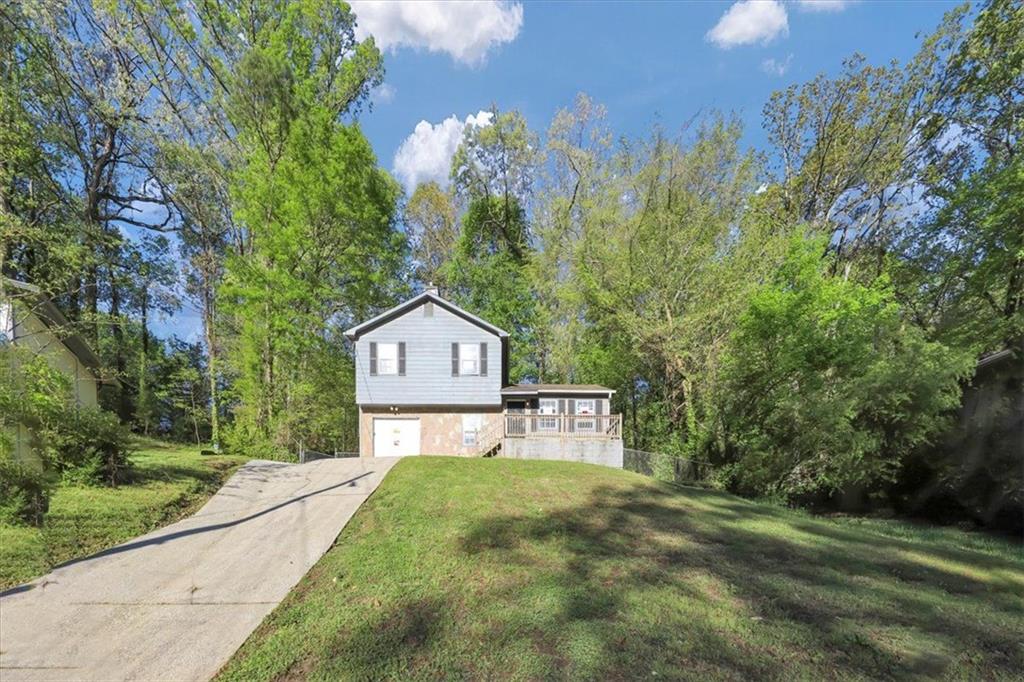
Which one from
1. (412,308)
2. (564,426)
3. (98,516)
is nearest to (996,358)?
(564,426)

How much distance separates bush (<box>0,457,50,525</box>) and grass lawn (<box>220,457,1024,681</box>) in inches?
164

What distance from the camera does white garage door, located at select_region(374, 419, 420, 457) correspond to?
16.8 m

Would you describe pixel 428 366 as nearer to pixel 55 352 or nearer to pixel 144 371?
pixel 55 352

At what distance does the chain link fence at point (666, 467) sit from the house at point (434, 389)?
6.60 feet

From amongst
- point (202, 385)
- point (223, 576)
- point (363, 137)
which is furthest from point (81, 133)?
point (223, 576)

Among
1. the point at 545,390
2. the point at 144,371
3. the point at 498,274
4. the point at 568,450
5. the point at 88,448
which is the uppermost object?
the point at 498,274

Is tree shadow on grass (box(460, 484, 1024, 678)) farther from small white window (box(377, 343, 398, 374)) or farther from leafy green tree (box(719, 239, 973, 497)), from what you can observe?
small white window (box(377, 343, 398, 374))

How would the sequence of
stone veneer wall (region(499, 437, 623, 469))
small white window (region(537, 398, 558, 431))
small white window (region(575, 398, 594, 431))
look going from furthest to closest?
small white window (region(537, 398, 558, 431)) < small white window (region(575, 398, 594, 431)) < stone veneer wall (region(499, 437, 623, 469))

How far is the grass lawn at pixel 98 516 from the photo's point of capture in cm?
535

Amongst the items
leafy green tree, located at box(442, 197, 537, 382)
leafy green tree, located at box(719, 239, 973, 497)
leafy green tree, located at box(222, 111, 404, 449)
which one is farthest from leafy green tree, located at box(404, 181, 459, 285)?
leafy green tree, located at box(719, 239, 973, 497)

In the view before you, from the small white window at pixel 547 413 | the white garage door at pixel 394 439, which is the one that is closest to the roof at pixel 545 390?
the small white window at pixel 547 413

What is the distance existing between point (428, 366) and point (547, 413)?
4751 mm

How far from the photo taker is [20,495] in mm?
6133

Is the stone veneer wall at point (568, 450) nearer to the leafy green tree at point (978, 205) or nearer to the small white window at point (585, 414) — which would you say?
the small white window at point (585, 414)
